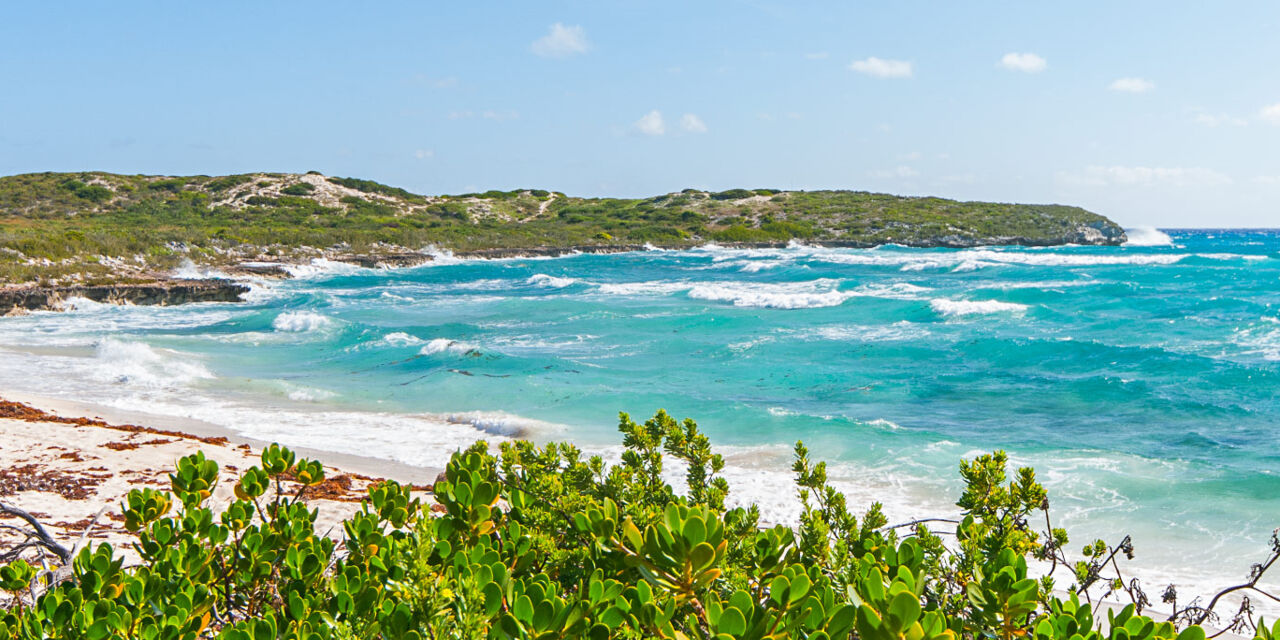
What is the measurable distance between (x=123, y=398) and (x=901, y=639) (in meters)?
15.7

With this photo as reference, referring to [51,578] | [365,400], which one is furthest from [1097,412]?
[51,578]

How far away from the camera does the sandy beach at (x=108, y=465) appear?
6867 mm

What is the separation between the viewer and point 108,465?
28.4 feet

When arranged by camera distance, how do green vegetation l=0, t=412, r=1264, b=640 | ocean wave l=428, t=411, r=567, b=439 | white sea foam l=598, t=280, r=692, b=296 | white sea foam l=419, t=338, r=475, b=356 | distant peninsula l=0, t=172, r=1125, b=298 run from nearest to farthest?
1. green vegetation l=0, t=412, r=1264, b=640
2. ocean wave l=428, t=411, r=567, b=439
3. white sea foam l=419, t=338, r=475, b=356
4. white sea foam l=598, t=280, r=692, b=296
5. distant peninsula l=0, t=172, r=1125, b=298

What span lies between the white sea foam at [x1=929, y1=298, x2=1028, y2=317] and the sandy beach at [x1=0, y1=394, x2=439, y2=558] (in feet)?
66.5

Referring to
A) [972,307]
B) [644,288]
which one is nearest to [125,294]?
[644,288]

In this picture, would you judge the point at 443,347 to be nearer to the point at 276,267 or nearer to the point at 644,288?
the point at 644,288

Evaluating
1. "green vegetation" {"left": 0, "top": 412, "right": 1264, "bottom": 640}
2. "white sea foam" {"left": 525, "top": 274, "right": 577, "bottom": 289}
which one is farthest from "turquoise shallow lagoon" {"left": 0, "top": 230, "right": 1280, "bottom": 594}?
"white sea foam" {"left": 525, "top": 274, "right": 577, "bottom": 289}

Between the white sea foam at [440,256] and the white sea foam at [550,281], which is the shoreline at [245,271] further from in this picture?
the white sea foam at [550,281]

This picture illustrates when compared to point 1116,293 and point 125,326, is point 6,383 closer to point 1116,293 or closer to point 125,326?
point 125,326

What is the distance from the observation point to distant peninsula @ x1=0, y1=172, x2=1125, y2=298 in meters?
51.6

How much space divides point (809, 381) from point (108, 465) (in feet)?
38.9

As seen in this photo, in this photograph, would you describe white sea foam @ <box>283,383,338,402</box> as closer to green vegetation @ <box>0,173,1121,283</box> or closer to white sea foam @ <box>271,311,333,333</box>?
white sea foam @ <box>271,311,333,333</box>

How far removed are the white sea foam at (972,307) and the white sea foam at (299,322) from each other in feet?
63.7
